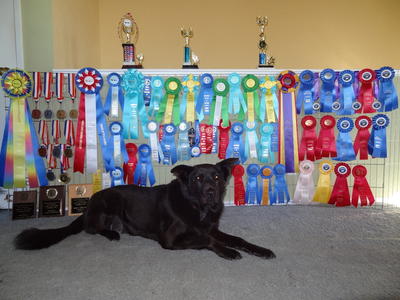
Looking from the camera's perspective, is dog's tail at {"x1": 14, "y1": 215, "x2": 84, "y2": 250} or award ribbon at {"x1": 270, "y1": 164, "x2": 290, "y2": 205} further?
award ribbon at {"x1": 270, "y1": 164, "x2": 290, "y2": 205}

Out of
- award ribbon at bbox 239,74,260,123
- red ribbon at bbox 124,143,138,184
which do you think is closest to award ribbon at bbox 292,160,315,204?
award ribbon at bbox 239,74,260,123

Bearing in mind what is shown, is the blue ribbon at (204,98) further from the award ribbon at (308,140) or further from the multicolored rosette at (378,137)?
the multicolored rosette at (378,137)

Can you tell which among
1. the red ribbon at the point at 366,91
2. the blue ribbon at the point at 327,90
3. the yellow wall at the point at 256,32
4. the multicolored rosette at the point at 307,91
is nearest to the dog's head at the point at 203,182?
the multicolored rosette at the point at 307,91

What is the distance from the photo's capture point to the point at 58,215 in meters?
2.59

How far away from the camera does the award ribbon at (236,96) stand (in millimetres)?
2717

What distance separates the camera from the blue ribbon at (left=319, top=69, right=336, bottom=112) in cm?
271

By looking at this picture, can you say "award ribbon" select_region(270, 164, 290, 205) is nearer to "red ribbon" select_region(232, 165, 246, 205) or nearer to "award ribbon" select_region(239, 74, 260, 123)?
"red ribbon" select_region(232, 165, 246, 205)

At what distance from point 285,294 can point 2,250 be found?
166cm

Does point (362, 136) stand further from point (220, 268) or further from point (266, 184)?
point (220, 268)

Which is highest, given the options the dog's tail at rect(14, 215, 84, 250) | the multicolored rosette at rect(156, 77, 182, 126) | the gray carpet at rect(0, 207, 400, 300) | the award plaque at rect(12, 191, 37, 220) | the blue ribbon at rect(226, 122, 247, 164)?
the multicolored rosette at rect(156, 77, 182, 126)

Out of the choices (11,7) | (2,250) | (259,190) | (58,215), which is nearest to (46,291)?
(2,250)

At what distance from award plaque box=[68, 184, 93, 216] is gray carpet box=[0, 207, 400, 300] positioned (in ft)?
1.40

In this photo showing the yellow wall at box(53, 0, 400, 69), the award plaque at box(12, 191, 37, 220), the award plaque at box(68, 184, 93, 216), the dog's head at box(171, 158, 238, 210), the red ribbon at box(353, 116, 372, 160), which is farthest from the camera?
the yellow wall at box(53, 0, 400, 69)

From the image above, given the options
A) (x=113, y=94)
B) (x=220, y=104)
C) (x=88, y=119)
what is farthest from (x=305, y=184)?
(x=88, y=119)
